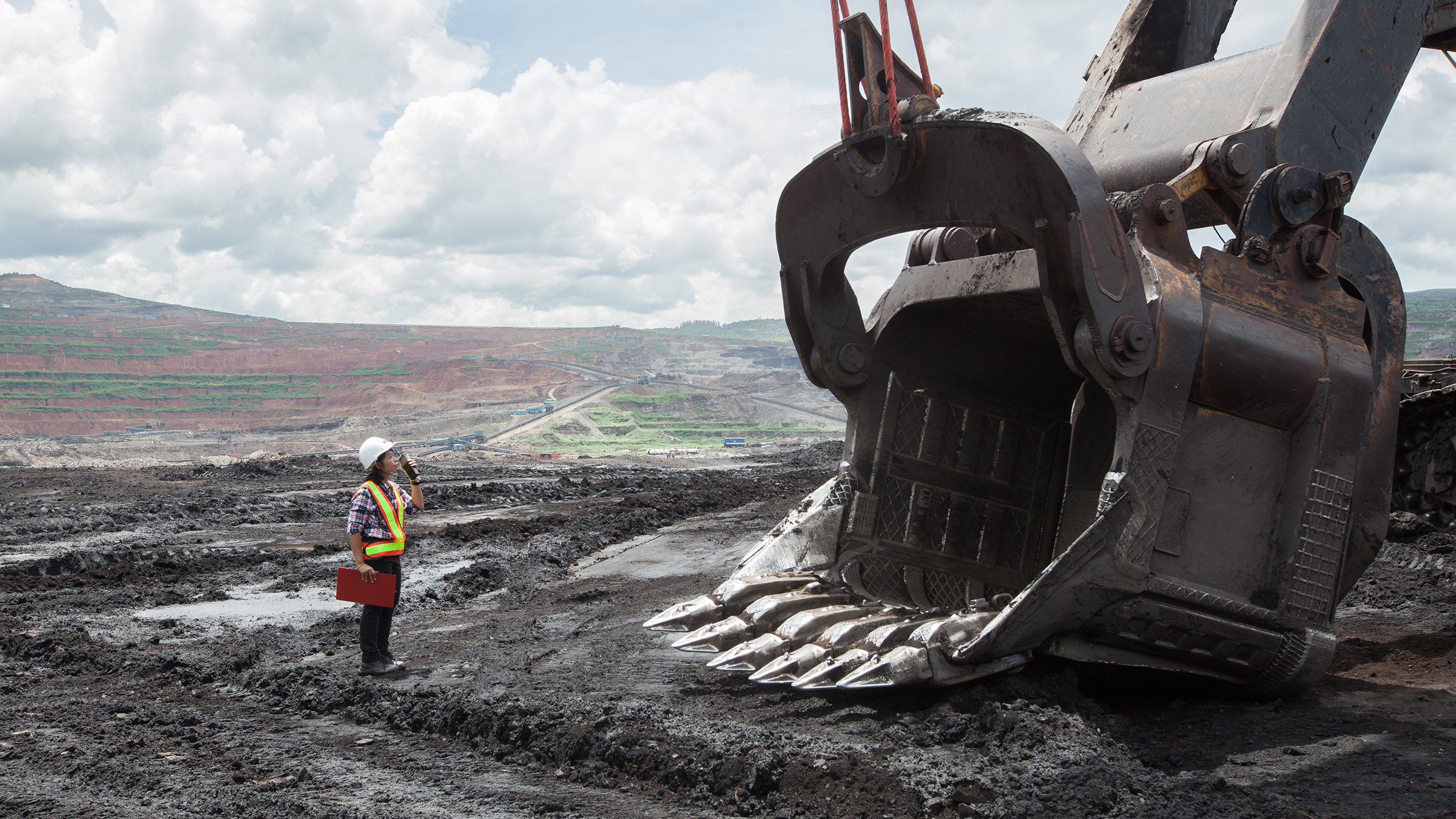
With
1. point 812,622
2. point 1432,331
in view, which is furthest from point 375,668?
point 1432,331

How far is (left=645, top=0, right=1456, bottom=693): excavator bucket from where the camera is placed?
4.12 metres

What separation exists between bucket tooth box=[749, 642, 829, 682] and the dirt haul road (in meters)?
0.18

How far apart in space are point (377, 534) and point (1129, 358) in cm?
410

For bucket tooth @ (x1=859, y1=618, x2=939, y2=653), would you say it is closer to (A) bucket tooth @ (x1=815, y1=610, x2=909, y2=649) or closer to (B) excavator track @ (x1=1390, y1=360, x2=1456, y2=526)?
(A) bucket tooth @ (x1=815, y1=610, x2=909, y2=649)

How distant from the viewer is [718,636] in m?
4.76

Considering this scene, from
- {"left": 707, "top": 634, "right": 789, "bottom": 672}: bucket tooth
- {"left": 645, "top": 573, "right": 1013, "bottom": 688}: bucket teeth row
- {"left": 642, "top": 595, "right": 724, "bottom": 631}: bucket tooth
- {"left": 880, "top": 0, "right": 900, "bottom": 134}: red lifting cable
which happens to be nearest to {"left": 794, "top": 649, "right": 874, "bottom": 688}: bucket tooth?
{"left": 645, "top": 573, "right": 1013, "bottom": 688}: bucket teeth row

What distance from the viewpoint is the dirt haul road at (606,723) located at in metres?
3.57

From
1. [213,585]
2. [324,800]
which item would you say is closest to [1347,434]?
[324,800]

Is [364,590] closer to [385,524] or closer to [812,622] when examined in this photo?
[385,524]

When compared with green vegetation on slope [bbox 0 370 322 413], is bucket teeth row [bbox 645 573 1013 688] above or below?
above

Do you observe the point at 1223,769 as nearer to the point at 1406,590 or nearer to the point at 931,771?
the point at 931,771

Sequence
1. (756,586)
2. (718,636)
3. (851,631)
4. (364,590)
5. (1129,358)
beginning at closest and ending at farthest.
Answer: (1129,358) < (851,631) < (718,636) < (756,586) < (364,590)

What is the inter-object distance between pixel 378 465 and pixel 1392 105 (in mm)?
5482

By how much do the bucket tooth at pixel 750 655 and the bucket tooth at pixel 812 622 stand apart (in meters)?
0.05
